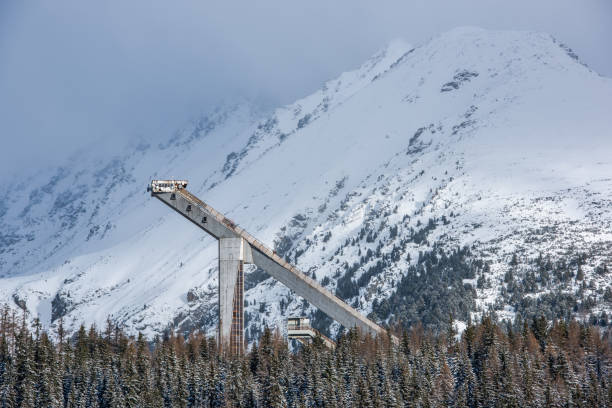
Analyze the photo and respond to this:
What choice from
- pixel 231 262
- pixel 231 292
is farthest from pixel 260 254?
pixel 231 292

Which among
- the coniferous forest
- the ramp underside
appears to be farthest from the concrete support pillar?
the coniferous forest

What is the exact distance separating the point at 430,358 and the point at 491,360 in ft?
26.9

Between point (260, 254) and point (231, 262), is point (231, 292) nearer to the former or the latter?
point (231, 262)

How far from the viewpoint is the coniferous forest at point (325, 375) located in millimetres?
125000

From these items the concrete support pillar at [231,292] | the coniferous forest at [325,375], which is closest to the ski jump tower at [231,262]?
the concrete support pillar at [231,292]

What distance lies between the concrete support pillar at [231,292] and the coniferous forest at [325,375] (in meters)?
4.76

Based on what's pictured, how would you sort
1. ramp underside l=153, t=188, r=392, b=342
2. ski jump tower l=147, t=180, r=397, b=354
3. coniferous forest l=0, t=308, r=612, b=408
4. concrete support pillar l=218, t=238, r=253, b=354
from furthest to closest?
ramp underside l=153, t=188, r=392, b=342
ski jump tower l=147, t=180, r=397, b=354
concrete support pillar l=218, t=238, r=253, b=354
coniferous forest l=0, t=308, r=612, b=408

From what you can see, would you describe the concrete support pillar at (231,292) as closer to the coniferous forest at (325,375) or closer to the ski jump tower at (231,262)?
the ski jump tower at (231,262)

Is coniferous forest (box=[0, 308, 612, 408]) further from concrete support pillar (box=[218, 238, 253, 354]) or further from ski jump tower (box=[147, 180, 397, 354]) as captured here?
ski jump tower (box=[147, 180, 397, 354])

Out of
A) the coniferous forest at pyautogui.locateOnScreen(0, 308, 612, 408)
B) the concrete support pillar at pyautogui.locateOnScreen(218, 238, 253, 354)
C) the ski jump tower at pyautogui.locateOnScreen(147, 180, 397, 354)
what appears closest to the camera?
the coniferous forest at pyautogui.locateOnScreen(0, 308, 612, 408)

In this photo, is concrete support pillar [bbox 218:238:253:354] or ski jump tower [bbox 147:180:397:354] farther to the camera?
ski jump tower [bbox 147:180:397:354]

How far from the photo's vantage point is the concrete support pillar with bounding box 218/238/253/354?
415 ft

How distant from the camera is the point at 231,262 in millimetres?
128375

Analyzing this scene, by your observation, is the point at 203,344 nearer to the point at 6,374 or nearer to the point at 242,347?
the point at 242,347
